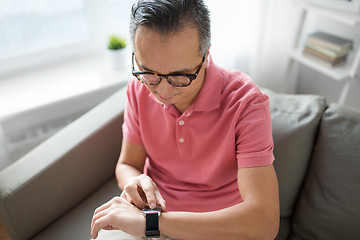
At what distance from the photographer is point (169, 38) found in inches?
34.8

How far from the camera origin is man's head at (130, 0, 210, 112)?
88cm

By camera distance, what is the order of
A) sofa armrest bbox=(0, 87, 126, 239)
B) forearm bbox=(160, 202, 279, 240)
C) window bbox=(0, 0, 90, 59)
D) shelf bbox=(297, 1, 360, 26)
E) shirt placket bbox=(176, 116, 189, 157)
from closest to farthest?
forearm bbox=(160, 202, 279, 240)
shirt placket bbox=(176, 116, 189, 157)
sofa armrest bbox=(0, 87, 126, 239)
shelf bbox=(297, 1, 360, 26)
window bbox=(0, 0, 90, 59)

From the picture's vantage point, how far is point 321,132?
130 centimetres

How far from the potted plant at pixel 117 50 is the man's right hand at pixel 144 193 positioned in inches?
41.7

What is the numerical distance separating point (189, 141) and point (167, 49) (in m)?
0.39

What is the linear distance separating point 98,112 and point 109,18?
861 millimetres

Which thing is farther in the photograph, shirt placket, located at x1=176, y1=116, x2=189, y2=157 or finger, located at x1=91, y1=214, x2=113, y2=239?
shirt placket, located at x1=176, y1=116, x2=189, y2=157

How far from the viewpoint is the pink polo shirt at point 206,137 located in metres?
1.06

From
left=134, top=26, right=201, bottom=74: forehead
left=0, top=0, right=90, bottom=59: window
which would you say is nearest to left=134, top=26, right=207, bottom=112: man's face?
left=134, top=26, right=201, bottom=74: forehead

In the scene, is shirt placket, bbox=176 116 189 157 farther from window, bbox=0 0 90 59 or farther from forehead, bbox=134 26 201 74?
window, bbox=0 0 90 59

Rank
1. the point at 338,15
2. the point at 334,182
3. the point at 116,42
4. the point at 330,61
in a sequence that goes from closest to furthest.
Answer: the point at 334,182 → the point at 338,15 → the point at 330,61 → the point at 116,42

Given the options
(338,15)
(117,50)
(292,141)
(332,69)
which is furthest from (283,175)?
(117,50)

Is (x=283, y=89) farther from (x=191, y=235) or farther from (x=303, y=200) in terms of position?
(x=191, y=235)

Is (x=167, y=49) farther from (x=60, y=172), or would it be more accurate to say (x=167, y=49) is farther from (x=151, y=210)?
(x=60, y=172)
